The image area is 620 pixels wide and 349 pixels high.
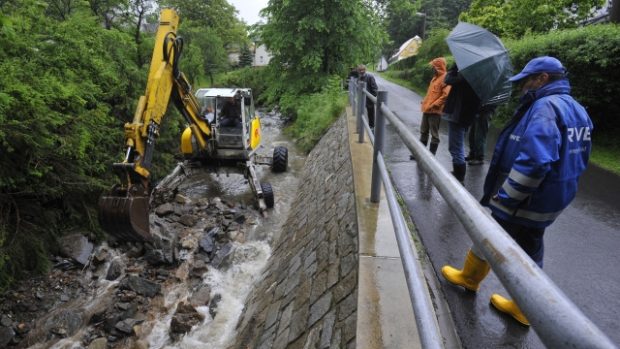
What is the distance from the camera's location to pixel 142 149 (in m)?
5.82

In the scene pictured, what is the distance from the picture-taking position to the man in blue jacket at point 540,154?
7.86ft

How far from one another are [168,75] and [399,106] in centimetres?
1063

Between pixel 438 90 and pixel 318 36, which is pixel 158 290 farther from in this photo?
pixel 318 36

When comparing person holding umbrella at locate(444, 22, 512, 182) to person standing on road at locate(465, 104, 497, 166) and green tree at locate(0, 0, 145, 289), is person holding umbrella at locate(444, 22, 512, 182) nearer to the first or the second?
person standing on road at locate(465, 104, 497, 166)

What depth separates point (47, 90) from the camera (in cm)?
629

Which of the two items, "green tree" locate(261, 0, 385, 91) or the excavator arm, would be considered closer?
the excavator arm

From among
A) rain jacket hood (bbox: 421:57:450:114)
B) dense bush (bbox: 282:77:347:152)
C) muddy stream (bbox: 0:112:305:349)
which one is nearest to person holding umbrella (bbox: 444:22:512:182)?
rain jacket hood (bbox: 421:57:450:114)

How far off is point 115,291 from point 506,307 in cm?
558

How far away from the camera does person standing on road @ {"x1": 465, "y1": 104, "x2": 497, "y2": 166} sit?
19.9 feet

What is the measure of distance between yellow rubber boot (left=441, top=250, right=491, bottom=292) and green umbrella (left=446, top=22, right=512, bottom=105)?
2.34 metres

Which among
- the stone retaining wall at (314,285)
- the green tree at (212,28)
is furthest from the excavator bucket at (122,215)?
the green tree at (212,28)

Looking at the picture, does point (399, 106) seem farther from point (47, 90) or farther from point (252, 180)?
point (47, 90)

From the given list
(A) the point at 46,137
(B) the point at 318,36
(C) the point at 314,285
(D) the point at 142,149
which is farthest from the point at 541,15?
(A) the point at 46,137

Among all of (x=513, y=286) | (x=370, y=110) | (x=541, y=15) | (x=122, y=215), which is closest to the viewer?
→ (x=513, y=286)
